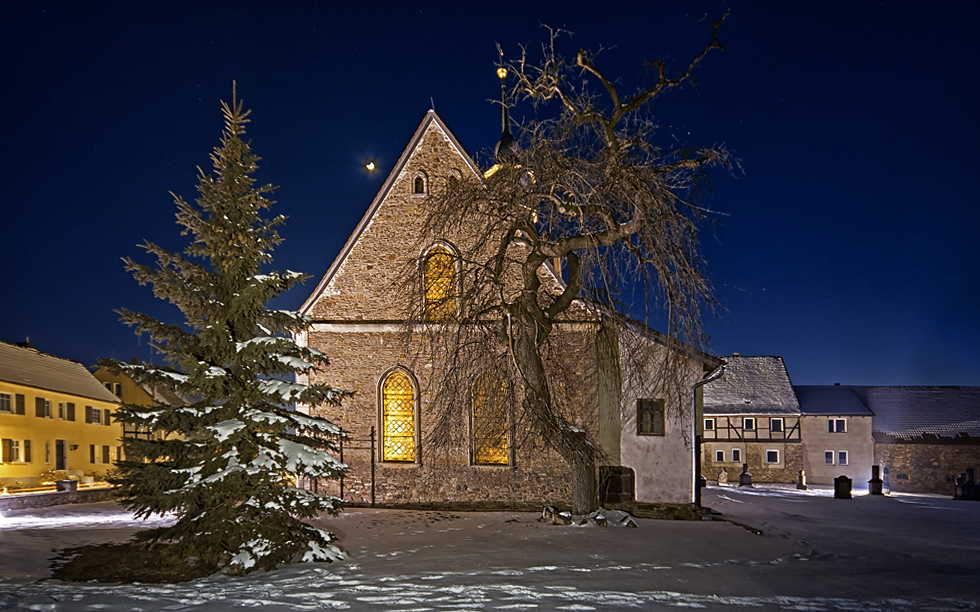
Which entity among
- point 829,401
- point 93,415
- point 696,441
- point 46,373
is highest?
point 46,373

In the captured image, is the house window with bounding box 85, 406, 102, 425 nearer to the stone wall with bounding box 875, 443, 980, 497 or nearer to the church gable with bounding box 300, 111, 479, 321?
the church gable with bounding box 300, 111, 479, 321

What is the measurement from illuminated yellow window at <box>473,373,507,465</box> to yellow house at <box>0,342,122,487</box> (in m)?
20.7

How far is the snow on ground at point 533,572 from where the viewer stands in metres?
7.84

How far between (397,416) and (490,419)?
404cm

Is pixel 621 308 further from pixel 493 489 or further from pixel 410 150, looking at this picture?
pixel 410 150

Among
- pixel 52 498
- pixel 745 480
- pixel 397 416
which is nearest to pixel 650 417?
pixel 397 416

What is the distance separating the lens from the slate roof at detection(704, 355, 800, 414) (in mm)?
44312

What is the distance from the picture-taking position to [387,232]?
1898 centimetres

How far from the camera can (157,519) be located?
1500 cm

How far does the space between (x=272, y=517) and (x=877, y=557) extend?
1001 centimetres

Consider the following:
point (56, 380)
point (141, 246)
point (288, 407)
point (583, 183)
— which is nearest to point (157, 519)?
point (288, 407)

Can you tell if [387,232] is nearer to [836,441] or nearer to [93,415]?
[93,415]

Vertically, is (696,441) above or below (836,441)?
above

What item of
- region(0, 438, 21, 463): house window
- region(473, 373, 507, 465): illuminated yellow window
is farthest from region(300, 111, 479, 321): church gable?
region(0, 438, 21, 463): house window
